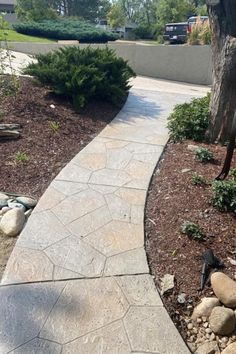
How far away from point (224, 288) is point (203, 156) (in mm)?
1991

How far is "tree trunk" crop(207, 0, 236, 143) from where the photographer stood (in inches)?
154

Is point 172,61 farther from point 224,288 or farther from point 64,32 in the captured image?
point 224,288

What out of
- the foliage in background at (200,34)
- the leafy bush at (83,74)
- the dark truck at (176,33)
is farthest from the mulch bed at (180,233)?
the dark truck at (176,33)

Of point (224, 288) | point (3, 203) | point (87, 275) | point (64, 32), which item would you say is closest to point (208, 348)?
→ point (224, 288)

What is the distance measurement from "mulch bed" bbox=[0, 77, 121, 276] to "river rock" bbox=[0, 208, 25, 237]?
0.08 meters

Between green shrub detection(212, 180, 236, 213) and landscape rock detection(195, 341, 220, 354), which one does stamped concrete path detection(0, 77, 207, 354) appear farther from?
green shrub detection(212, 180, 236, 213)

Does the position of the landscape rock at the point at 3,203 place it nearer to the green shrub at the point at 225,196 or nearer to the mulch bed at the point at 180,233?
the mulch bed at the point at 180,233

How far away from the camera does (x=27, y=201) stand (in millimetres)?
3166

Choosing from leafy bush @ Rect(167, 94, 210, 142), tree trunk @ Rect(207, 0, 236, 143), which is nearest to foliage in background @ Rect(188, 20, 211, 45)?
leafy bush @ Rect(167, 94, 210, 142)

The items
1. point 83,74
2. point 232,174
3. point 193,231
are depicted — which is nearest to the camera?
point 193,231

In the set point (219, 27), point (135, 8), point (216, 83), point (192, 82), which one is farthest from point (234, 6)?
point (135, 8)

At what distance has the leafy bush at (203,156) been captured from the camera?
3951 mm

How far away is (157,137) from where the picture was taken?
16.2 feet

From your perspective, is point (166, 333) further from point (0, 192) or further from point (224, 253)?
point (0, 192)
